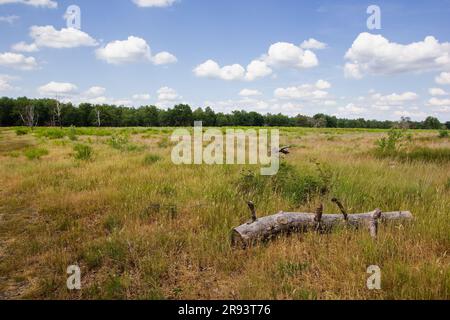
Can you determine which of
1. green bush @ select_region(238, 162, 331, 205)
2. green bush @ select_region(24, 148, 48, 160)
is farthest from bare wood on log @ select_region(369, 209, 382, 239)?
green bush @ select_region(24, 148, 48, 160)

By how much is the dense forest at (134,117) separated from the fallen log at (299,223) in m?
62.9

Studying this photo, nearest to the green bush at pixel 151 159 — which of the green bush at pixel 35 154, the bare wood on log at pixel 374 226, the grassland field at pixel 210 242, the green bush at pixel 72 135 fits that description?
the grassland field at pixel 210 242

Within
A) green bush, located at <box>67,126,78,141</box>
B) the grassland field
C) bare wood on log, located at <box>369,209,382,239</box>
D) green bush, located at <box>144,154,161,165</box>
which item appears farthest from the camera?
green bush, located at <box>67,126,78,141</box>

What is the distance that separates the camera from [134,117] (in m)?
93.4

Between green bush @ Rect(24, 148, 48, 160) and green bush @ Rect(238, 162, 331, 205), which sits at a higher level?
green bush @ Rect(24, 148, 48, 160)

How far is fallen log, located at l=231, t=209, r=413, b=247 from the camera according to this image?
438 cm

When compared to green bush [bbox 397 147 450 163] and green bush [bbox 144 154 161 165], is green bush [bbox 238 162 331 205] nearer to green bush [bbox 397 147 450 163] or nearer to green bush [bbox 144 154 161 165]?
green bush [bbox 144 154 161 165]

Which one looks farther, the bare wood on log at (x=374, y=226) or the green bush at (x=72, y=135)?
the green bush at (x=72, y=135)

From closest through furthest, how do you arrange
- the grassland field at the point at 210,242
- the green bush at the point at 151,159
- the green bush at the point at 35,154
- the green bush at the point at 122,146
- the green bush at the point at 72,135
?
the grassland field at the point at 210,242 → the green bush at the point at 151,159 → the green bush at the point at 35,154 → the green bush at the point at 122,146 → the green bush at the point at 72,135

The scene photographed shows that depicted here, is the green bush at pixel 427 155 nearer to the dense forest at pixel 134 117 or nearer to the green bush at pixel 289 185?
the green bush at pixel 289 185

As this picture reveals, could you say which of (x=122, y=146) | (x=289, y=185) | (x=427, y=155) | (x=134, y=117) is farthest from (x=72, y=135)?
(x=134, y=117)

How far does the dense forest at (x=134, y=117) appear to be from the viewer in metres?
76.6

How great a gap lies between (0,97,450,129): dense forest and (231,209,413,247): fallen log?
206ft
